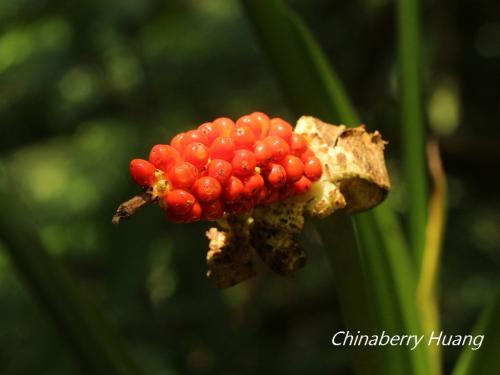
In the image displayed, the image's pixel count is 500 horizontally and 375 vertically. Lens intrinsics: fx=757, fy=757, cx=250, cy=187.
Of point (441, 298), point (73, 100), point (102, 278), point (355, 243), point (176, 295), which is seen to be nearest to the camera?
point (355, 243)

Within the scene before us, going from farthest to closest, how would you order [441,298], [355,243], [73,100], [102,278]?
[73,100], [102,278], [441,298], [355,243]

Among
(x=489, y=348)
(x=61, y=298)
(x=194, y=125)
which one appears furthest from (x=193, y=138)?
(x=194, y=125)

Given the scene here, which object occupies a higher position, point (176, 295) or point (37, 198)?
point (37, 198)

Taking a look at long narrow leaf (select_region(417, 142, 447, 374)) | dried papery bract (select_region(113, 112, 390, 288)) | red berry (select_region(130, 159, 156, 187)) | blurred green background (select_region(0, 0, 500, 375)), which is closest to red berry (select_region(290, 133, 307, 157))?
dried papery bract (select_region(113, 112, 390, 288))

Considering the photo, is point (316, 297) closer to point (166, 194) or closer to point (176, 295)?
point (176, 295)

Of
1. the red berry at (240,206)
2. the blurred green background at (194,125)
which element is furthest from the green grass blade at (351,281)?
the blurred green background at (194,125)

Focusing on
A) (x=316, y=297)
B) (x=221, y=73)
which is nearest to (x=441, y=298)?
(x=316, y=297)
